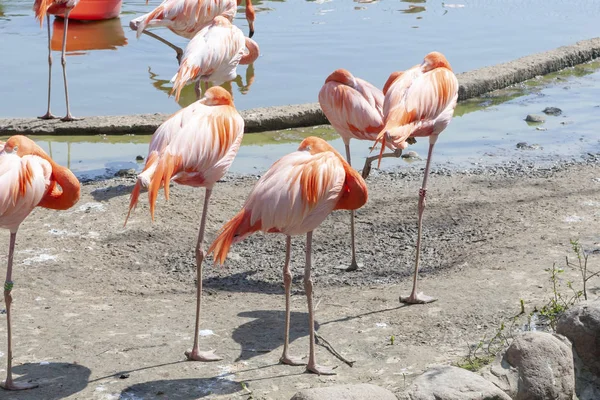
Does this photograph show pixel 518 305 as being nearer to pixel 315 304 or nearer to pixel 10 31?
pixel 315 304

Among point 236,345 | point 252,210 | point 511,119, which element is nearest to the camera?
point 252,210

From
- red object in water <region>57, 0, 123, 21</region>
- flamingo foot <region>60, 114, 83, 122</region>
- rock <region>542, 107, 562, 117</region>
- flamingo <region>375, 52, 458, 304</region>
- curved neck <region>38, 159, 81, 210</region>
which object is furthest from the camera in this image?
red object in water <region>57, 0, 123, 21</region>

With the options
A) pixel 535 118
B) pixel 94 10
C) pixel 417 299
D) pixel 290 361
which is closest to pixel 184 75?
pixel 417 299

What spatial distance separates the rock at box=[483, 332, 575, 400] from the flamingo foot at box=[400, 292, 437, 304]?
3.14ft

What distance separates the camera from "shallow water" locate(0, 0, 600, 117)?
883cm

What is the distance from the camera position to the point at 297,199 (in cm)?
378

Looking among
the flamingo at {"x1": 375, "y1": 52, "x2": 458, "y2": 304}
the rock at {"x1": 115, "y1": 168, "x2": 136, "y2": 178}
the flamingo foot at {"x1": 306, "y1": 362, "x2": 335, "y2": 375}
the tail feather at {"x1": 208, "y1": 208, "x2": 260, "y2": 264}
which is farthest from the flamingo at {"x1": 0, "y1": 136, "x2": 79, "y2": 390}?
the rock at {"x1": 115, "y1": 168, "x2": 136, "y2": 178}

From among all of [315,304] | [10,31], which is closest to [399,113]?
[315,304]

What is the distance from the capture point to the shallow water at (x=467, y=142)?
7.00 meters

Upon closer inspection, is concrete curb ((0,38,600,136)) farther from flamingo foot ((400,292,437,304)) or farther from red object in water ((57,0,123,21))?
red object in water ((57,0,123,21))

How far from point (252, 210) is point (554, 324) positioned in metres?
1.53

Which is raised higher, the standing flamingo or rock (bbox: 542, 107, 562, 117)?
the standing flamingo

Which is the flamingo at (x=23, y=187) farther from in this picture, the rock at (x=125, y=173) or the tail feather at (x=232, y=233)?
the rock at (x=125, y=173)

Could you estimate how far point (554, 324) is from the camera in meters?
4.18
